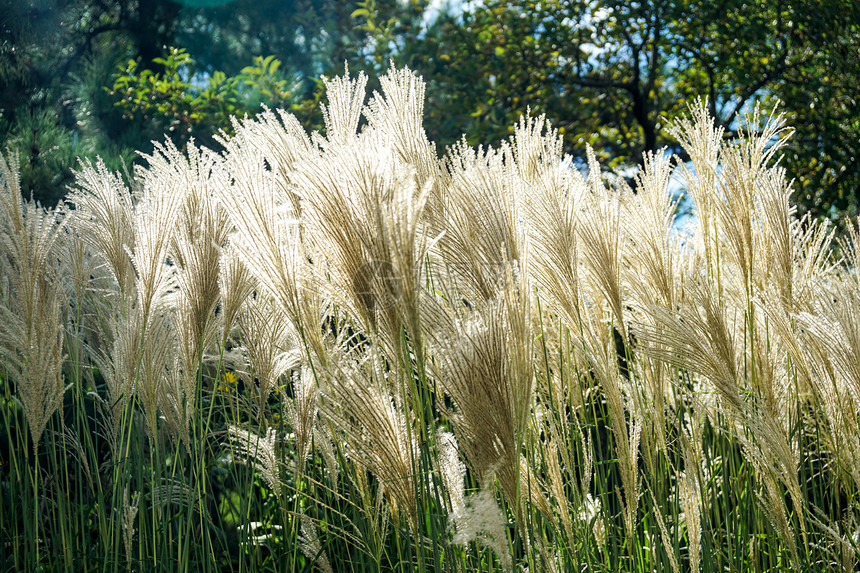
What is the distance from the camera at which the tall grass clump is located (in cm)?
140

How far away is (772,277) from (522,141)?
0.88 metres

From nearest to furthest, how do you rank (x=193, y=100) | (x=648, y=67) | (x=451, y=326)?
(x=451, y=326), (x=193, y=100), (x=648, y=67)

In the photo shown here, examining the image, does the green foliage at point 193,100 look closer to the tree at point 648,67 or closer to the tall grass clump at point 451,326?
the tree at point 648,67

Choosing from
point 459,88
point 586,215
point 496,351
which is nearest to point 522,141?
point 586,215

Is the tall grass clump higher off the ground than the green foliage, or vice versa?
the green foliage

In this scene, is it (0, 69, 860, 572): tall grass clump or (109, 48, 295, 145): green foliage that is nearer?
(0, 69, 860, 572): tall grass clump

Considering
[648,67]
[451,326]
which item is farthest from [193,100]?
[451,326]

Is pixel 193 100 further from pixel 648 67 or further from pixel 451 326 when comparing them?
pixel 451 326

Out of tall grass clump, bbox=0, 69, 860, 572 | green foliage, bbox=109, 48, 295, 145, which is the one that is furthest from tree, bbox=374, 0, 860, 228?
tall grass clump, bbox=0, 69, 860, 572

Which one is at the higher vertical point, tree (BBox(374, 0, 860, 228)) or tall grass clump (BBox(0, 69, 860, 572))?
tree (BBox(374, 0, 860, 228))

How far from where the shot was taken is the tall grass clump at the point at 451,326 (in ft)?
4.59

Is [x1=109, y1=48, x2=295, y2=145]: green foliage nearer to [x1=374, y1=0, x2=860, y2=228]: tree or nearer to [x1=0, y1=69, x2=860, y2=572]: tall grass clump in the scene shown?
[x1=374, y1=0, x2=860, y2=228]: tree

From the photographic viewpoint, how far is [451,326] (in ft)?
4.58

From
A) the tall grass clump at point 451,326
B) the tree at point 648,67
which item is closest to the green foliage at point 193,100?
the tree at point 648,67
